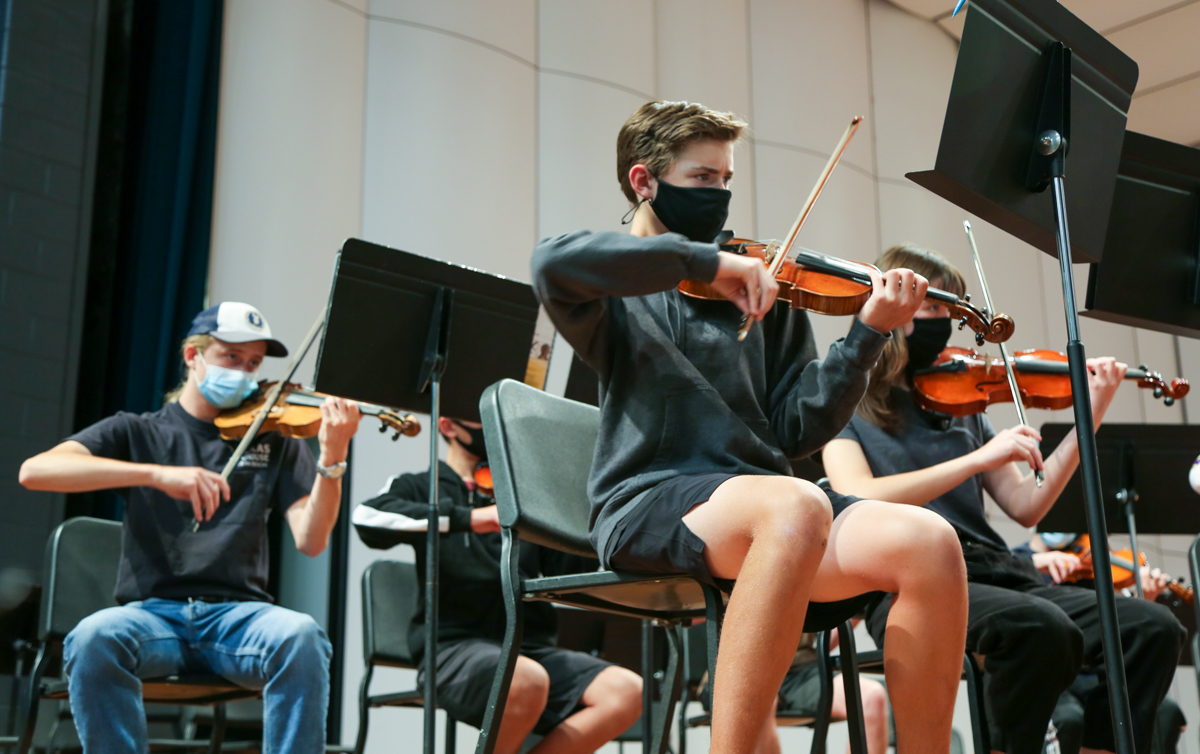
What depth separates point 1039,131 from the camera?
5.06ft

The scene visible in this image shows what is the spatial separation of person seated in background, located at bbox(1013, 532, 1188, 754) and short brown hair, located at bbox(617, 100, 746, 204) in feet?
4.18

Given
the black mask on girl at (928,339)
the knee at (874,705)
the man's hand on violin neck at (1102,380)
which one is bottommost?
the knee at (874,705)

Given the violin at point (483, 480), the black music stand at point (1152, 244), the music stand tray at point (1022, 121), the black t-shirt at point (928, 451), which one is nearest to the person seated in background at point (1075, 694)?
the black t-shirt at point (928, 451)

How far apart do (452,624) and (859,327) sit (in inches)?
55.2

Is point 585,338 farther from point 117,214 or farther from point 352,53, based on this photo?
point 352,53

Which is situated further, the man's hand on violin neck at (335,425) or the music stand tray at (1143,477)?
the music stand tray at (1143,477)

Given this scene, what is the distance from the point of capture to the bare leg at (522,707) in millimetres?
2354

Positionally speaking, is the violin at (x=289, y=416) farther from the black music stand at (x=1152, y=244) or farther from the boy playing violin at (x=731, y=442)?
the black music stand at (x=1152, y=244)

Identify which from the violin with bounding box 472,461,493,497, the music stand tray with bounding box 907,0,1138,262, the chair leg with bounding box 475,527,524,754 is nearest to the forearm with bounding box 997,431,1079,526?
the music stand tray with bounding box 907,0,1138,262

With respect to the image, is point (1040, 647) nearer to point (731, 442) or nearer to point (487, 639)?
point (731, 442)

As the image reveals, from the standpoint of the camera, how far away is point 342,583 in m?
3.60

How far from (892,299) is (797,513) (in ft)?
1.55

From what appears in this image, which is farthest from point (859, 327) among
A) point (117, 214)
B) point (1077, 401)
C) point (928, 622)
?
point (117, 214)

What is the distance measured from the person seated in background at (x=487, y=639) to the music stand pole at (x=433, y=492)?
0.54 ft
